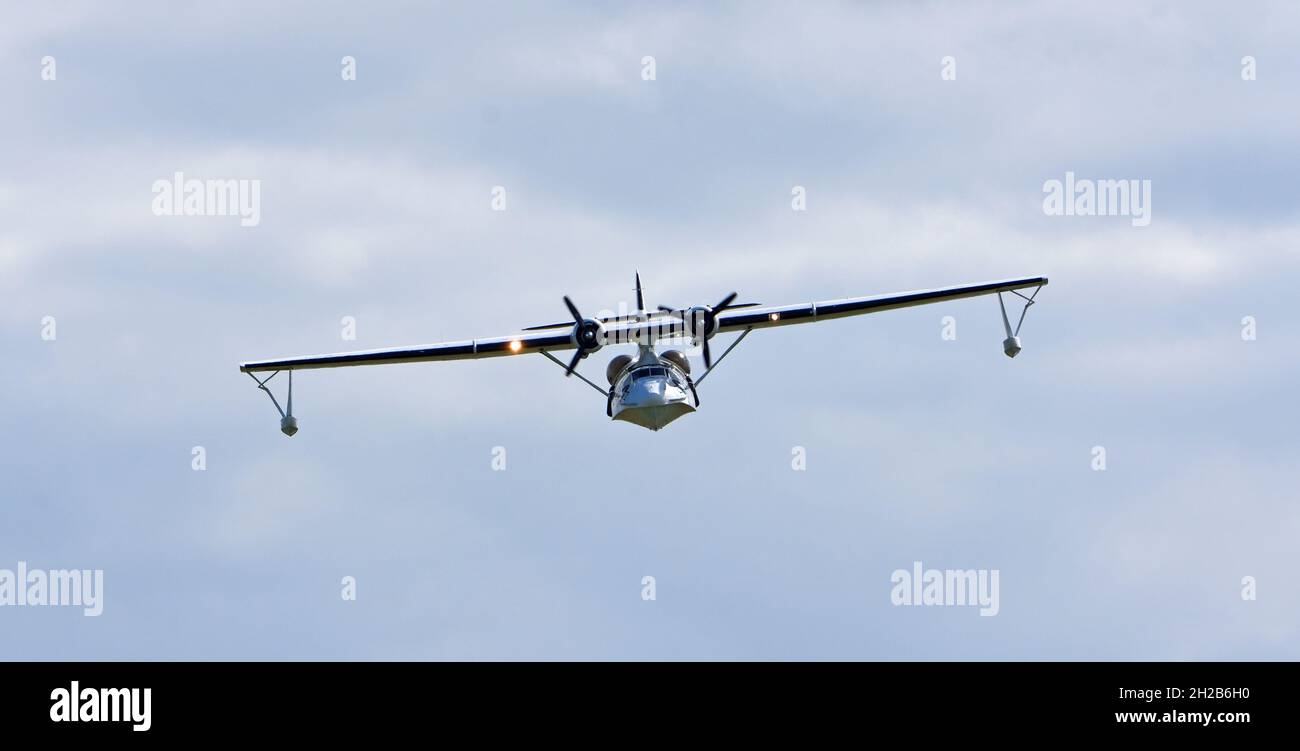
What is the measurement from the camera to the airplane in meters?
76.4

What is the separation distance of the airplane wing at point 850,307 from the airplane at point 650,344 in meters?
0.04

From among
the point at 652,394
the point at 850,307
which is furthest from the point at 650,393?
the point at 850,307

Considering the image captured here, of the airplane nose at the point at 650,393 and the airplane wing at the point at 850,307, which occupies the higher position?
the airplane wing at the point at 850,307

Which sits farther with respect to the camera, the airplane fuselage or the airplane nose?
the airplane fuselage

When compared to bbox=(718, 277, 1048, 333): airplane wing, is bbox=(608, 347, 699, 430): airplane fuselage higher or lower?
lower

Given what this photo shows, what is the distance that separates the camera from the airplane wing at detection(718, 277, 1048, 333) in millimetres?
79062

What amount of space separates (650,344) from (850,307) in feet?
26.6

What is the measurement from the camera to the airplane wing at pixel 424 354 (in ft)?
256

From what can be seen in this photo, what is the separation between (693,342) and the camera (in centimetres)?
7756

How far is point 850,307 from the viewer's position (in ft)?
263

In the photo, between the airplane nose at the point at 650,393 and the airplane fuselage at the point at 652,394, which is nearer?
the airplane nose at the point at 650,393
